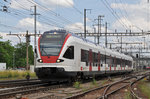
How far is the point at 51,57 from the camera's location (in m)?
18.4

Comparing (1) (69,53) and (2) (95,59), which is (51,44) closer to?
(1) (69,53)

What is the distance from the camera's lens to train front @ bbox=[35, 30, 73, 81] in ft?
59.9

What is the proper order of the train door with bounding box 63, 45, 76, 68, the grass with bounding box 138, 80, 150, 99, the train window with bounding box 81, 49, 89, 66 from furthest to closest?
the train window with bounding box 81, 49, 89, 66 < the train door with bounding box 63, 45, 76, 68 < the grass with bounding box 138, 80, 150, 99

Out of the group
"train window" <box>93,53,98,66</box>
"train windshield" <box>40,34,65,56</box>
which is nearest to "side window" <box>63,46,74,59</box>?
"train windshield" <box>40,34,65,56</box>

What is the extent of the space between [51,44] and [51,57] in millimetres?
972

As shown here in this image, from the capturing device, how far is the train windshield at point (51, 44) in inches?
732

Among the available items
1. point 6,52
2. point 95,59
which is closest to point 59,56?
point 95,59

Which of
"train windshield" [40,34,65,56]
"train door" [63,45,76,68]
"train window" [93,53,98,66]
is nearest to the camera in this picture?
"train windshield" [40,34,65,56]

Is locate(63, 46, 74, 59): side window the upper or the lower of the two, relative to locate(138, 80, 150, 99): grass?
upper

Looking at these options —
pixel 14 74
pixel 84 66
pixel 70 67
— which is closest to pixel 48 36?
pixel 70 67

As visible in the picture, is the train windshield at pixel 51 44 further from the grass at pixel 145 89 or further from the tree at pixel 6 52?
the tree at pixel 6 52

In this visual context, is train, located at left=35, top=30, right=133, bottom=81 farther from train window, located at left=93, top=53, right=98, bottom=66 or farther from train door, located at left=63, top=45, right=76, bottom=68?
train window, located at left=93, top=53, right=98, bottom=66

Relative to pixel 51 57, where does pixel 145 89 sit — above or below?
below

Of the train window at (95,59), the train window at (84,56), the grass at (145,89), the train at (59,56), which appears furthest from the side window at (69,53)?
the train window at (95,59)
